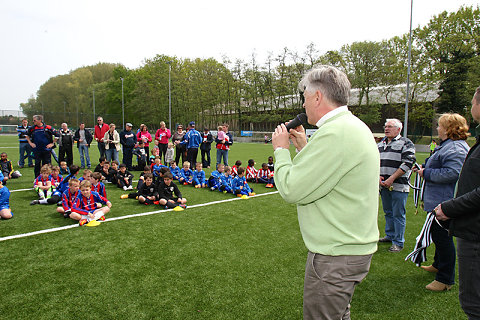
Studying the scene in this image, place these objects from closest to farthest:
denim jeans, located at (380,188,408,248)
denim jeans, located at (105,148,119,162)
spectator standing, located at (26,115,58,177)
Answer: denim jeans, located at (380,188,408,248) < spectator standing, located at (26,115,58,177) < denim jeans, located at (105,148,119,162)

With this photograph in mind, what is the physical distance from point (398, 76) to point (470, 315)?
1470 inches

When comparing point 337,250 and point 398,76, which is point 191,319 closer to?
point 337,250

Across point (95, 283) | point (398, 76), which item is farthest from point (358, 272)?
point (398, 76)

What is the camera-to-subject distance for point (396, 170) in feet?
15.0

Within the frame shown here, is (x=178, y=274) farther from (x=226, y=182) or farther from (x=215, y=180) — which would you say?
(x=215, y=180)

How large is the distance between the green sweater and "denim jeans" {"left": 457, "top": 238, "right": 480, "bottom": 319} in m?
0.98

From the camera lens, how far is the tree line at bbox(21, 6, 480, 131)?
102 feet

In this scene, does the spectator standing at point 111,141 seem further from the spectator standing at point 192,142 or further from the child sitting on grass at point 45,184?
the child sitting on grass at point 45,184

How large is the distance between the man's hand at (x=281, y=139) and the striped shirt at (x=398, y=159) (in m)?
3.49

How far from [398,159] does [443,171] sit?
3.46 ft

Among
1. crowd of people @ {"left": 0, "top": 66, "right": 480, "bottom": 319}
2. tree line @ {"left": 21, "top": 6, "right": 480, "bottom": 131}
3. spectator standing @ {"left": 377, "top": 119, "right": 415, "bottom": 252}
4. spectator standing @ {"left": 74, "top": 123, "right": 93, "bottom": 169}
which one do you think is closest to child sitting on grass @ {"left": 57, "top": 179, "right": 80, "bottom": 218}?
crowd of people @ {"left": 0, "top": 66, "right": 480, "bottom": 319}

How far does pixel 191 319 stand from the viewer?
118 inches

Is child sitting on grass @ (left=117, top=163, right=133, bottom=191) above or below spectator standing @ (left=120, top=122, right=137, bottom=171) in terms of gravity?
below

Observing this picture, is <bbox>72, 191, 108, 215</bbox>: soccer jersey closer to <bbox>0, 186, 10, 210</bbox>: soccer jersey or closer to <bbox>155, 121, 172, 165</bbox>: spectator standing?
<bbox>0, 186, 10, 210</bbox>: soccer jersey
